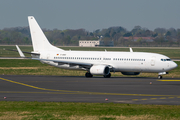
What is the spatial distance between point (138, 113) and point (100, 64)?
97.3 ft

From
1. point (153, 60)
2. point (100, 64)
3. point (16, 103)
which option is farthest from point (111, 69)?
point (16, 103)

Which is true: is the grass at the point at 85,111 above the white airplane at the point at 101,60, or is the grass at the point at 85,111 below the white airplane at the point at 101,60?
below

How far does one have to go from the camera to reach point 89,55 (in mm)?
50438

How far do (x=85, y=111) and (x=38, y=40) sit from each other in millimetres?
35226

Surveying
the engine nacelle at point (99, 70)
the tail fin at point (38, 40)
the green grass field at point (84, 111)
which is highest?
the tail fin at point (38, 40)

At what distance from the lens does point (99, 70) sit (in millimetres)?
47125

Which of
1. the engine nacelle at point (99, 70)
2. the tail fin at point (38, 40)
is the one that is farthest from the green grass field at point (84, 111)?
the tail fin at point (38, 40)

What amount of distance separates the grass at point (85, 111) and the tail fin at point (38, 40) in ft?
100.0

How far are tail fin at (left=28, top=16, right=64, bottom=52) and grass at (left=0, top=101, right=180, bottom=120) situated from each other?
100.0 ft

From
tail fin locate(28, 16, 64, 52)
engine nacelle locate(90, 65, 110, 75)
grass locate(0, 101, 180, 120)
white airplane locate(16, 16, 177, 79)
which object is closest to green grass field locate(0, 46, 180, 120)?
grass locate(0, 101, 180, 120)

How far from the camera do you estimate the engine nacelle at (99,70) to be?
154 feet

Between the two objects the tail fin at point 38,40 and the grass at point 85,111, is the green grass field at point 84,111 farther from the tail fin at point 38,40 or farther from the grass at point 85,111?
the tail fin at point 38,40

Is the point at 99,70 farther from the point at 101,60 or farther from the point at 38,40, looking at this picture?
the point at 38,40

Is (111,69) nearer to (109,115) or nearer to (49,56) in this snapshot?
(49,56)
